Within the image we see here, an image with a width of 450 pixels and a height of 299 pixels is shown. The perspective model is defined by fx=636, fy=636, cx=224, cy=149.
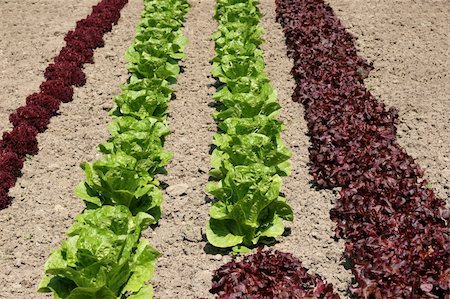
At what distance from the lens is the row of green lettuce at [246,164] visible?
6.44 meters

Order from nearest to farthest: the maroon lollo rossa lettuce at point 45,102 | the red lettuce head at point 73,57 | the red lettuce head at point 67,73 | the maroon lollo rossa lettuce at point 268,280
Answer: the maroon lollo rossa lettuce at point 268,280, the maroon lollo rossa lettuce at point 45,102, the red lettuce head at point 67,73, the red lettuce head at point 73,57

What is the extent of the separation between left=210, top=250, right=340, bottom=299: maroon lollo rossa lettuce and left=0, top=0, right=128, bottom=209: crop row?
3.30 meters

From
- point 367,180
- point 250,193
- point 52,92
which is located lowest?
point 52,92

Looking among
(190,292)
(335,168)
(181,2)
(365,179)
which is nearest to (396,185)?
(365,179)

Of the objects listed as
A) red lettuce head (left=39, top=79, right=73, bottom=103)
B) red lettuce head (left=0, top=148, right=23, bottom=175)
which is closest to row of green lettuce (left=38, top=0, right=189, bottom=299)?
red lettuce head (left=39, top=79, right=73, bottom=103)

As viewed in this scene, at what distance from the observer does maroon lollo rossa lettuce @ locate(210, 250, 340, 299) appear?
5.32 metres

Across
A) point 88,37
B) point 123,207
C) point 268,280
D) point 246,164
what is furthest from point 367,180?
point 88,37

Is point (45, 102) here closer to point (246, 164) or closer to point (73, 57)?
point (73, 57)

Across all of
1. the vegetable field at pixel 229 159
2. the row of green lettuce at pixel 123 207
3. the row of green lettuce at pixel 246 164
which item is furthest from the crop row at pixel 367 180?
the row of green lettuce at pixel 123 207

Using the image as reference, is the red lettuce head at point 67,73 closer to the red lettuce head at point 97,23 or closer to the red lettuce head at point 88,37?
the red lettuce head at point 88,37

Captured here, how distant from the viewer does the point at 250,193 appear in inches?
252

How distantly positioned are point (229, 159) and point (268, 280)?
1983 mm

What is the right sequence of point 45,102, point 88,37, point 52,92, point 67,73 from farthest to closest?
point 88,37 → point 67,73 → point 52,92 → point 45,102

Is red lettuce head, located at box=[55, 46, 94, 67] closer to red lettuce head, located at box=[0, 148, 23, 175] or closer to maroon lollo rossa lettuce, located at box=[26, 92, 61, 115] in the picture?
maroon lollo rossa lettuce, located at box=[26, 92, 61, 115]
